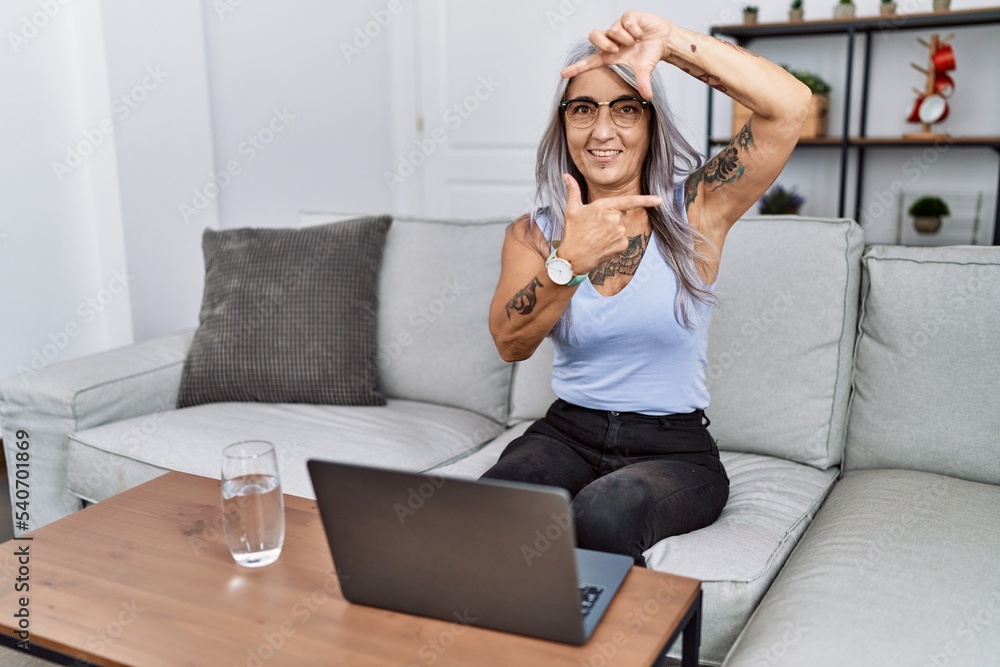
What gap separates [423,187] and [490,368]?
2.48m

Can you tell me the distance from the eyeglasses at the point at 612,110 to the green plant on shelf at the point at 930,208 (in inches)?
92.9

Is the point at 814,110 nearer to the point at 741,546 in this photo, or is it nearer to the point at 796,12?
the point at 796,12

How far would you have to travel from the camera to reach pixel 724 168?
1506 mm

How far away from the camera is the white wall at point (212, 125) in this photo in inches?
105

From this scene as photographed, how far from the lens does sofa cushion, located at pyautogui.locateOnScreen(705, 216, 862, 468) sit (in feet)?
5.81

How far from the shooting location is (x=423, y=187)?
4473 mm

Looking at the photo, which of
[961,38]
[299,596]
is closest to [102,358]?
[299,596]

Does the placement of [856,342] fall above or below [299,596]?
above

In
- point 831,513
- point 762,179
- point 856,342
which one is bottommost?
point 831,513

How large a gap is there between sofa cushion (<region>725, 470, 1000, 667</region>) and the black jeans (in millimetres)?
181

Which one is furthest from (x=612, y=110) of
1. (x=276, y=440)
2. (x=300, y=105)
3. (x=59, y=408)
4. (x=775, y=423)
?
(x=300, y=105)

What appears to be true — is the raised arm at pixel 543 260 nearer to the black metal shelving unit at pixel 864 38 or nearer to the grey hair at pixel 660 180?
the grey hair at pixel 660 180

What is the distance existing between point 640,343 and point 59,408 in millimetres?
1329

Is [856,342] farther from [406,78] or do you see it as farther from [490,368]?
[406,78]
